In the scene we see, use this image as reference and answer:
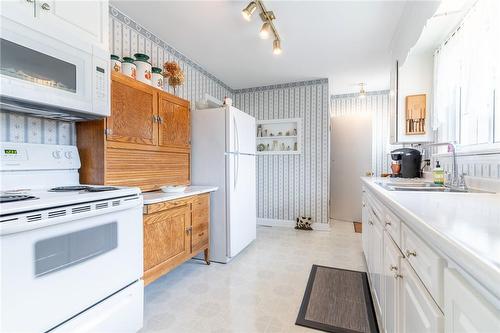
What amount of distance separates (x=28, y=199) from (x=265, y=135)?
3.60m

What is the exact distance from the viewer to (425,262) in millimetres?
755

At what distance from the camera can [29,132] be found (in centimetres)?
158

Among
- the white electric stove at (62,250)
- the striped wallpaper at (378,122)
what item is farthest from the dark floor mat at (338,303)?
the striped wallpaper at (378,122)

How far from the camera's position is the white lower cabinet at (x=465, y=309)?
44 cm

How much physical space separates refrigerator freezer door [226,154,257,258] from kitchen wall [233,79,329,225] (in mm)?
1121

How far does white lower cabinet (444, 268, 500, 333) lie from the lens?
0.44m

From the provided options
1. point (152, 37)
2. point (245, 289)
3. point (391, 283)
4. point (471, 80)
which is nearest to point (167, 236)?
point (245, 289)

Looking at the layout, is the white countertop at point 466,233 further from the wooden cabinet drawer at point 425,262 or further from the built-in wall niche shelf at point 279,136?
the built-in wall niche shelf at point 279,136

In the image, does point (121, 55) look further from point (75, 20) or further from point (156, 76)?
point (75, 20)

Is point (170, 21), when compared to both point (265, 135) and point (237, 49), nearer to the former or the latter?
point (237, 49)

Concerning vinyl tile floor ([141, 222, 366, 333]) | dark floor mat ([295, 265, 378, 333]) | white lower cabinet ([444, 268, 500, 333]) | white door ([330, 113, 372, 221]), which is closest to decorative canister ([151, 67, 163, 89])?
vinyl tile floor ([141, 222, 366, 333])

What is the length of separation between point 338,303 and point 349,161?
316 centimetres

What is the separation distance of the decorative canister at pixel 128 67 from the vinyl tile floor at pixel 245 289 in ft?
6.00

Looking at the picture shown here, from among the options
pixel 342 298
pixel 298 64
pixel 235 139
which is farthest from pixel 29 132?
pixel 298 64
